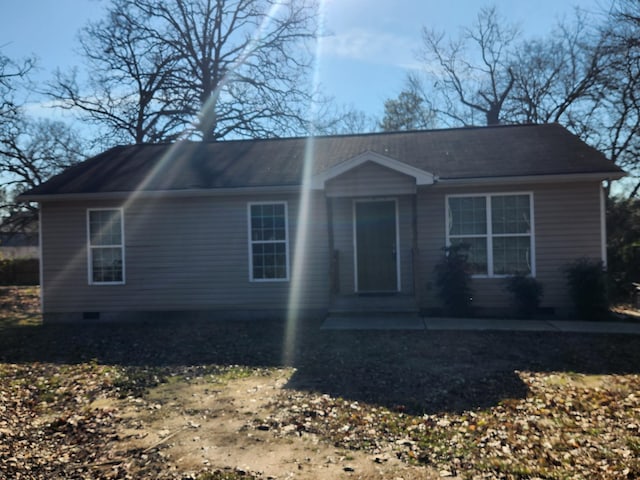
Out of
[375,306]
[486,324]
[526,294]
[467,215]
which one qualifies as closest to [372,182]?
[467,215]

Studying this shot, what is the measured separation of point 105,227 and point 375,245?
6394 millimetres

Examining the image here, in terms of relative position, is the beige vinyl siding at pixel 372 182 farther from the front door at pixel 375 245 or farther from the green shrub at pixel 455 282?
the green shrub at pixel 455 282

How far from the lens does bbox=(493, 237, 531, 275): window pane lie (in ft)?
34.6

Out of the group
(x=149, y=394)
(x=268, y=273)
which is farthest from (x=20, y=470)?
(x=268, y=273)

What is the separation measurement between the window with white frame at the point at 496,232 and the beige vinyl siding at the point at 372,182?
136 centimetres

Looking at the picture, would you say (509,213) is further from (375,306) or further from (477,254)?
(375,306)

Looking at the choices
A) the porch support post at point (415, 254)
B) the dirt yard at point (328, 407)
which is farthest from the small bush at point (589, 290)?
the porch support post at point (415, 254)

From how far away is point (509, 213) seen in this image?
1062 cm

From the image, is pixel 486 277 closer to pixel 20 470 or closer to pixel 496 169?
pixel 496 169

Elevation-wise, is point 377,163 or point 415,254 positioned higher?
point 377,163

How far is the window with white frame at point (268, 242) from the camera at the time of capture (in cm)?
1130

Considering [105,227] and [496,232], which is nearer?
[496,232]

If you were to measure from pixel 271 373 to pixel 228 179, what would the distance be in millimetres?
5843

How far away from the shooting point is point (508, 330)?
900cm
